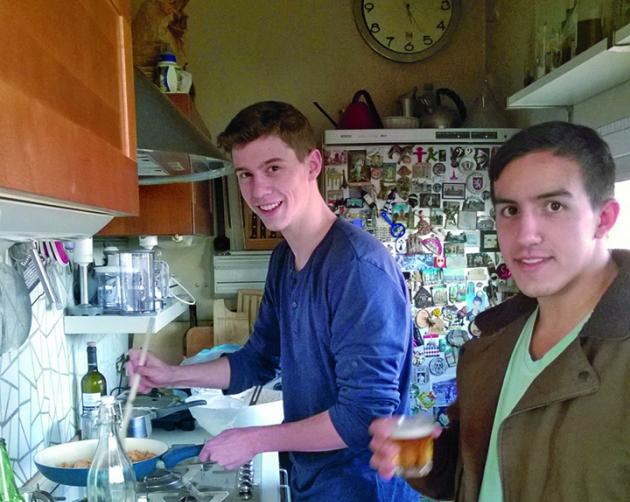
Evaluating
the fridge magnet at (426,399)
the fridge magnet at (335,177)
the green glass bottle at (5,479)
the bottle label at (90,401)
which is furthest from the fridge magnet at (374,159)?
the green glass bottle at (5,479)

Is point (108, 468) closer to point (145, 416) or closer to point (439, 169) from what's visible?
point (145, 416)

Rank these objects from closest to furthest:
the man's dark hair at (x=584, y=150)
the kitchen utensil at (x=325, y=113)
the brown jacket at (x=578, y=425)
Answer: the brown jacket at (x=578, y=425), the man's dark hair at (x=584, y=150), the kitchen utensil at (x=325, y=113)

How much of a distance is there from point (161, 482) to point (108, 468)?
0.35 m

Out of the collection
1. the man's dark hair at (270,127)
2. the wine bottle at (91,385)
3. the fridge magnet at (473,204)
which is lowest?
the wine bottle at (91,385)

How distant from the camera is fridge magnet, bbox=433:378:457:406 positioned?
2533mm

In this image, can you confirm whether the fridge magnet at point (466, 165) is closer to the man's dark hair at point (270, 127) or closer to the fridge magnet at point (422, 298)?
the fridge magnet at point (422, 298)

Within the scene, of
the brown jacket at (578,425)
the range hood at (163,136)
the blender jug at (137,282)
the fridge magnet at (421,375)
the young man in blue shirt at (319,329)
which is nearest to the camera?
the brown jacket at (578,425)

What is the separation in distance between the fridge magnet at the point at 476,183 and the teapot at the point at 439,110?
0.79ft

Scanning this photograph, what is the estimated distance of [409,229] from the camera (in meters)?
2.55

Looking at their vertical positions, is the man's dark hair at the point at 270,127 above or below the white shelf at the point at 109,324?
above

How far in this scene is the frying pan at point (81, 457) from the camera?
48.0 inches

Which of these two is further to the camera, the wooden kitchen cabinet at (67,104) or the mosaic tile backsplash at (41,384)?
the mosaic tile backsplash at (41,384)

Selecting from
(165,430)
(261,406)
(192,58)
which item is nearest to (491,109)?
(192,58)

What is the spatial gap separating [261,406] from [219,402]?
0.87 feet
